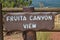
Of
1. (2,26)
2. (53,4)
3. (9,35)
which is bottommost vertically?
(9,35)

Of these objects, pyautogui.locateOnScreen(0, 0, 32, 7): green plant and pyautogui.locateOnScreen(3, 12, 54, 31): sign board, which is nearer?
pyautogui.locateOnScreen(3, 12, 54, 31): sign board

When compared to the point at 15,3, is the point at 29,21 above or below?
above

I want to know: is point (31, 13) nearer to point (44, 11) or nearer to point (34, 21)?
point (34, 21)

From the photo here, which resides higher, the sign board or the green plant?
the sign board

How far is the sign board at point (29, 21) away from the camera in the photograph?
105 inches

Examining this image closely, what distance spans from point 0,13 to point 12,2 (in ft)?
14.6

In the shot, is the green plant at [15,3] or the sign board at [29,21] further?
the green plant at [15,3]

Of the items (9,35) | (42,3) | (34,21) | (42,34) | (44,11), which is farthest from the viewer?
(42,3)

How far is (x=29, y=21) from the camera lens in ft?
8.80

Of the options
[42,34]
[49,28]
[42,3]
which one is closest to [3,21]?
[49,28]

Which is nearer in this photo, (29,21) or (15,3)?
(29,21)

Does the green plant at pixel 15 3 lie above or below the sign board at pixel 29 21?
below

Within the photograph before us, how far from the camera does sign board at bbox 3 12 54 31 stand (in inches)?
105

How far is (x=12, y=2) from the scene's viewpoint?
7266 millimetres
